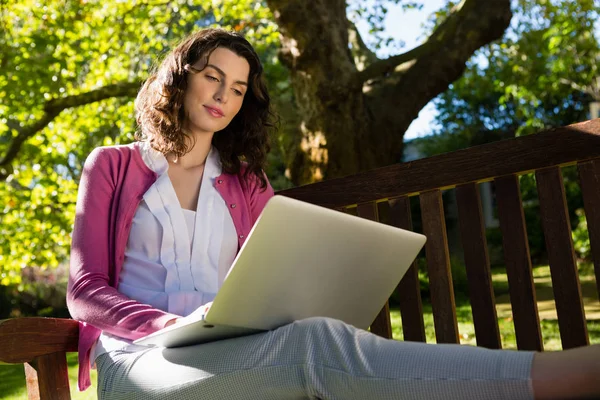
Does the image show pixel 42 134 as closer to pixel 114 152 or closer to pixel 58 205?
pixel 58 205

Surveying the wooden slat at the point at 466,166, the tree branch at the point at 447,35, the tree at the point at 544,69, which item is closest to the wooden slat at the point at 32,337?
the wooden slat at the point at 466,166

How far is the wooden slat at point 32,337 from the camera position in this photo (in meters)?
1.80

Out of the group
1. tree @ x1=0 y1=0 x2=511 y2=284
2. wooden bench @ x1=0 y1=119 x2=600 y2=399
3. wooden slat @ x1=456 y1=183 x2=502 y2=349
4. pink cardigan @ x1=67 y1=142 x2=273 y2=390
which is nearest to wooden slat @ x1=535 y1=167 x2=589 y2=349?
wooden bench @ x1=0 y1=119 x2=600 y2=399

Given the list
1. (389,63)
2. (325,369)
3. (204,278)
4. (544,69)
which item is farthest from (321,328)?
(544,69)

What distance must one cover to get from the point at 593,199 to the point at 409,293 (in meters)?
0.66

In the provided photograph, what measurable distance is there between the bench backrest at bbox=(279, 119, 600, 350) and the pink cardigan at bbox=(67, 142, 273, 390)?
0.51 metres

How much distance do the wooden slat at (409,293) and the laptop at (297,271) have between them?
19.9 inches

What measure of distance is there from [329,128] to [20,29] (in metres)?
5.29

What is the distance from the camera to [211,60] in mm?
2264

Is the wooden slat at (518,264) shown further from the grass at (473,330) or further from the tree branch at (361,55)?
the tree branch at (361,55)

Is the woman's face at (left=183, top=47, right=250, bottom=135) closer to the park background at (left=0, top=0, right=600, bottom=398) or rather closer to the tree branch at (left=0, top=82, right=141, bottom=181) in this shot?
the park background at (left=0, top=0, right=600, bottom=398)

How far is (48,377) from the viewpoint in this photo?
192cm

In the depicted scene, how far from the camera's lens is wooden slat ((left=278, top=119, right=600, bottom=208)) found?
1919mm

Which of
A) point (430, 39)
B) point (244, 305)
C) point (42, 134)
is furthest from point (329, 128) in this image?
point (42, 134)
